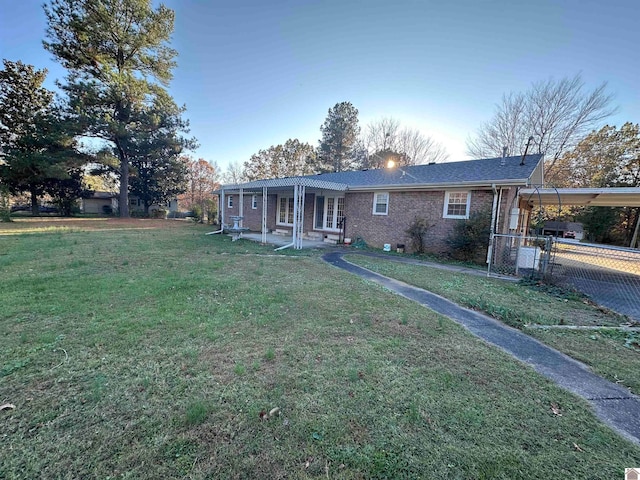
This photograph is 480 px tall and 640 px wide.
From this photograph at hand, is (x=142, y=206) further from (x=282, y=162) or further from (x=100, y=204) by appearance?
(x=282, y=162)

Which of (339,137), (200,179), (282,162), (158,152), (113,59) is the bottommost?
(200,179)

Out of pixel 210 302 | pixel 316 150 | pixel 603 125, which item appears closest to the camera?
pixel 210 302

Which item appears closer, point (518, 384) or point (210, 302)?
point (518, 384)

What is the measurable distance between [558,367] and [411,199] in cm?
893

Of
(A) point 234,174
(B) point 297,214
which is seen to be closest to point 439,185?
(B) point 297,214

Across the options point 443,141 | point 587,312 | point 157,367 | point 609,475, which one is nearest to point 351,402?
point 609,475

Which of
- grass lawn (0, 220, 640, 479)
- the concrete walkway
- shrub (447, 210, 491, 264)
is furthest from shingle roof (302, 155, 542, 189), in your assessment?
grass lawn (0, 220, 640, 479)

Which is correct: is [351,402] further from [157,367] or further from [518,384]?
[157,367]

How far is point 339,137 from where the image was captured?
3206 cm

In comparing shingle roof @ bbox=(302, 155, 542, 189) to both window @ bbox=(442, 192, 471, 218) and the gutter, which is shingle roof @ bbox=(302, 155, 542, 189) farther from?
window @ bbox=(442, 192, 471, 218)

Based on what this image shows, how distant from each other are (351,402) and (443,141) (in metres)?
33.4

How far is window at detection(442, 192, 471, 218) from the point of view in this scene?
9.95 metres

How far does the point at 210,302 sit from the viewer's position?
4.64m

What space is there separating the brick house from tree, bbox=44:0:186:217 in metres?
13.9
